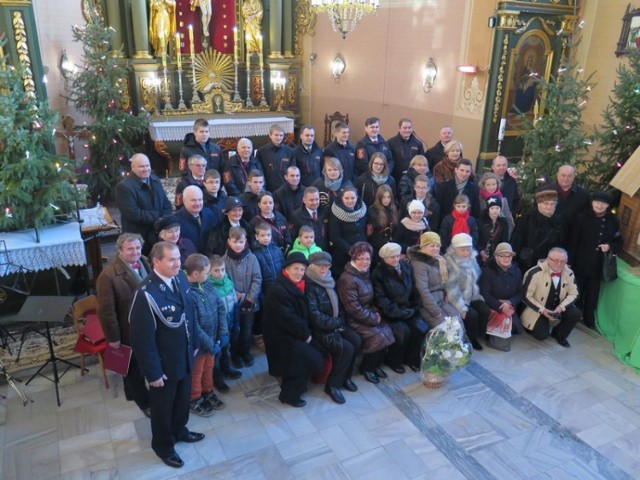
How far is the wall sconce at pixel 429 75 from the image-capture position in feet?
32.4

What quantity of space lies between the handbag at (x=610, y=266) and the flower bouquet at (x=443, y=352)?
208 cm

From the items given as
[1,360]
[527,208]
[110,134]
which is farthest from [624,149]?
[110,134]

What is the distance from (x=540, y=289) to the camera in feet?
18.7

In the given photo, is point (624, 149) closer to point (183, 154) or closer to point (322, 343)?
point (322, 343)

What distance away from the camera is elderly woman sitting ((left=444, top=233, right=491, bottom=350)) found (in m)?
5.35

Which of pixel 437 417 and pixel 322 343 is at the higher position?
pixel 322 343

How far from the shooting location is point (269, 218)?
5266 millimetres

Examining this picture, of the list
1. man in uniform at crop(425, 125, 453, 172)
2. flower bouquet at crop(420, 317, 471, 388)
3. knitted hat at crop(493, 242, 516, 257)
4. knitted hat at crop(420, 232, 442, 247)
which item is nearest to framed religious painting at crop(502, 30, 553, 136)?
man in uniform at crop(425, 125, 453, 172)

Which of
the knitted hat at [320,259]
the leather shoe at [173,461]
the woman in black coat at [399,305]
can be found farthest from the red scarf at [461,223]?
the leather shoe at [173,461]

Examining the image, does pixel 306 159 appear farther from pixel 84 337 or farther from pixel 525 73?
pixel 525 73

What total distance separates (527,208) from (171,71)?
8.39 m

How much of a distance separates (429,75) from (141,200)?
6587 millimetres

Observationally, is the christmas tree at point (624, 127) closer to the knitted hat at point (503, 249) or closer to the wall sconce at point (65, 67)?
the knitted hat at point (503, 249)

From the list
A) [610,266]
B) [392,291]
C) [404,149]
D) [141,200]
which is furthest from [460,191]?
[141,200]
